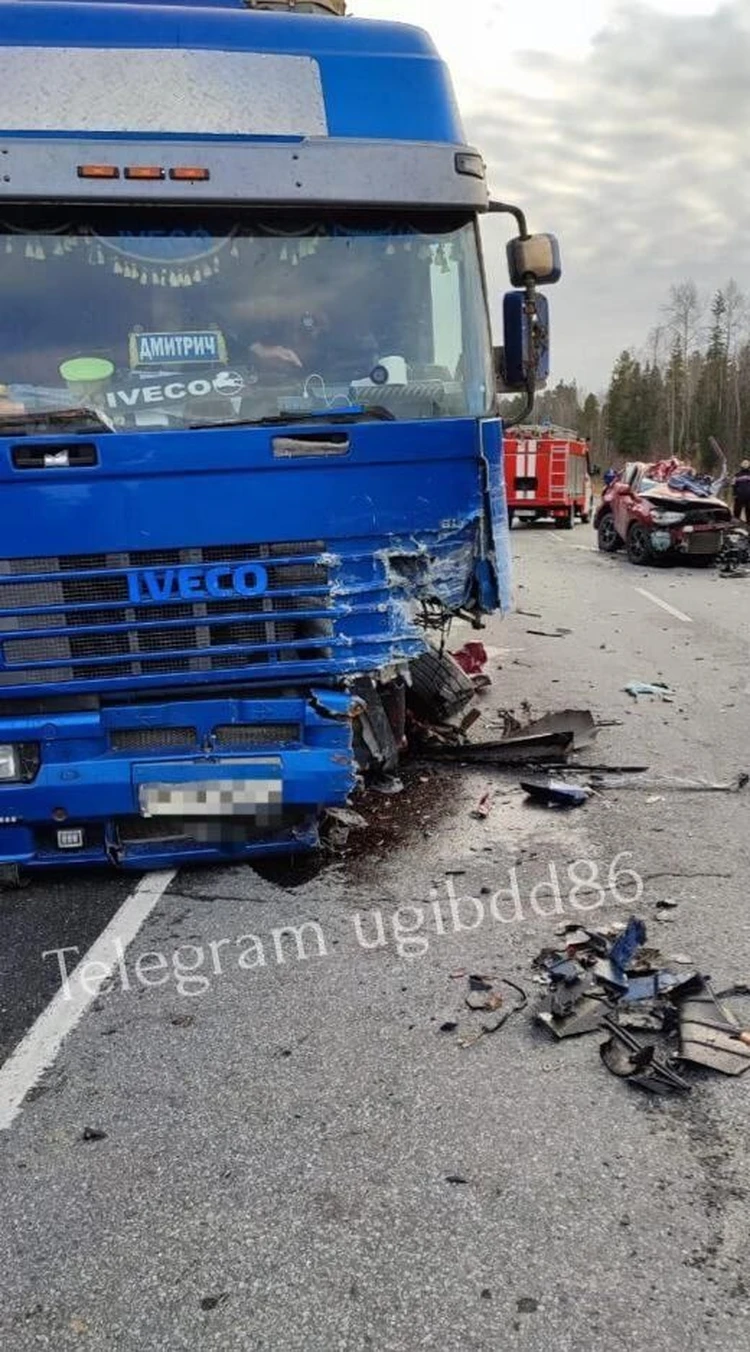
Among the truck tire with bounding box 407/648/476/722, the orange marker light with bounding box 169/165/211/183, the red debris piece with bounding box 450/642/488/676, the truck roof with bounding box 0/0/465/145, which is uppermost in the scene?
the truck roof with bounding box 0/0/465/145

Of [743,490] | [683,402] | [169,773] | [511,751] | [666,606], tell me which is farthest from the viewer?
[683,402]

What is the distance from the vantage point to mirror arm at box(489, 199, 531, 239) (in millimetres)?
4605

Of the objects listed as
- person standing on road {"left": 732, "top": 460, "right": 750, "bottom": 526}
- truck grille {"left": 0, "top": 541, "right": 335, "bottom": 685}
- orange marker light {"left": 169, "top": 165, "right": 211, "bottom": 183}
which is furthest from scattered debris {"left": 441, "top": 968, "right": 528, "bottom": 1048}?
person standing on road {"left": 732, "top": 460, "right": 750, "bottom": 526}

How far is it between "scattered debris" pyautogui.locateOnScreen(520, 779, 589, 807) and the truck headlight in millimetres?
2795

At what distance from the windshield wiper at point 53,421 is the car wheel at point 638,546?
15.2 meters

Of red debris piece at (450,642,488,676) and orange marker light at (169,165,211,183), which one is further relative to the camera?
red debris piece at (450,642,488,676)

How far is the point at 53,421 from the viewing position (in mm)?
3684

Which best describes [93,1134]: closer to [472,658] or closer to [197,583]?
[197,583]

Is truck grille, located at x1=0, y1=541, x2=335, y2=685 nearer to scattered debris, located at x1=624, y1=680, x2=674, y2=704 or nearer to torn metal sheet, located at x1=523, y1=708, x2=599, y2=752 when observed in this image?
torn metal sheet, located at x1=523, y1=708, x2=599, y2=752

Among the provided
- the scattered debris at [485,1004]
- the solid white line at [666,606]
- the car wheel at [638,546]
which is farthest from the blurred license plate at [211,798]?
the car wheel at [638,546]

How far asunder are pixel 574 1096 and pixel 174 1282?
1.23 metres

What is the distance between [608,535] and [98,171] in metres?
17.8

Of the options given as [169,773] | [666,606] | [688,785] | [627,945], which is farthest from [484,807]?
[666,606]

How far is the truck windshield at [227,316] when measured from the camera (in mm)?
3811
